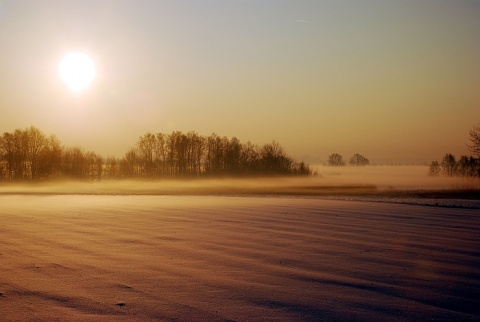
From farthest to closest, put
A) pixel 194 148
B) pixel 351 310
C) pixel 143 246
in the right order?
pixel 194 148 → pixel 143 246 → pixel 351 310

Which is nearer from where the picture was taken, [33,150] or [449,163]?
[33,150]

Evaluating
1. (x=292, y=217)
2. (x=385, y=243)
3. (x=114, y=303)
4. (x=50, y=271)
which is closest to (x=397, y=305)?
(x=114, y=303)

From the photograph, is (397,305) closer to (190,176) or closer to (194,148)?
(190,176)

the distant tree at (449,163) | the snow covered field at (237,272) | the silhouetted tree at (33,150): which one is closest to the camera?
the snow covered field at (237,272)

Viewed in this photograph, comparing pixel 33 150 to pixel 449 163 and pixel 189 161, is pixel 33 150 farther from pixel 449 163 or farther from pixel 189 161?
pixel 449 163

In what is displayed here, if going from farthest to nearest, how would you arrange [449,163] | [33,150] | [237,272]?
[449,163] → [33,150] → [237,272]

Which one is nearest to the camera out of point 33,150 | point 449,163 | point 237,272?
point 237,272

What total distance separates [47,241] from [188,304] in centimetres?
584

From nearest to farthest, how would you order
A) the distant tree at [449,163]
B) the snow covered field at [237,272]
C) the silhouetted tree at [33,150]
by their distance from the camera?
the snow covered field at [237,272] → the silhouetted tree at [33,150] → the distant tree at [449,163]

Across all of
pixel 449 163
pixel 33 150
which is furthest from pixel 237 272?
pixel 449 163

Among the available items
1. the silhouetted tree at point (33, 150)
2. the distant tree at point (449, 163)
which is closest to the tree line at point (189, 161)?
the silhouetted tree at point (33, 150)

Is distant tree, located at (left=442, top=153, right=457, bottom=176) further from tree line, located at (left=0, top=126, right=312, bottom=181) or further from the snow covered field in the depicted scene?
the snow covered field

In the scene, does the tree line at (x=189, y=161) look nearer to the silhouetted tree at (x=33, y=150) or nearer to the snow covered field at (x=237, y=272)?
the silhouetted tree at (x=33, y=150)

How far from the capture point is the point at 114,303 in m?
5.75
